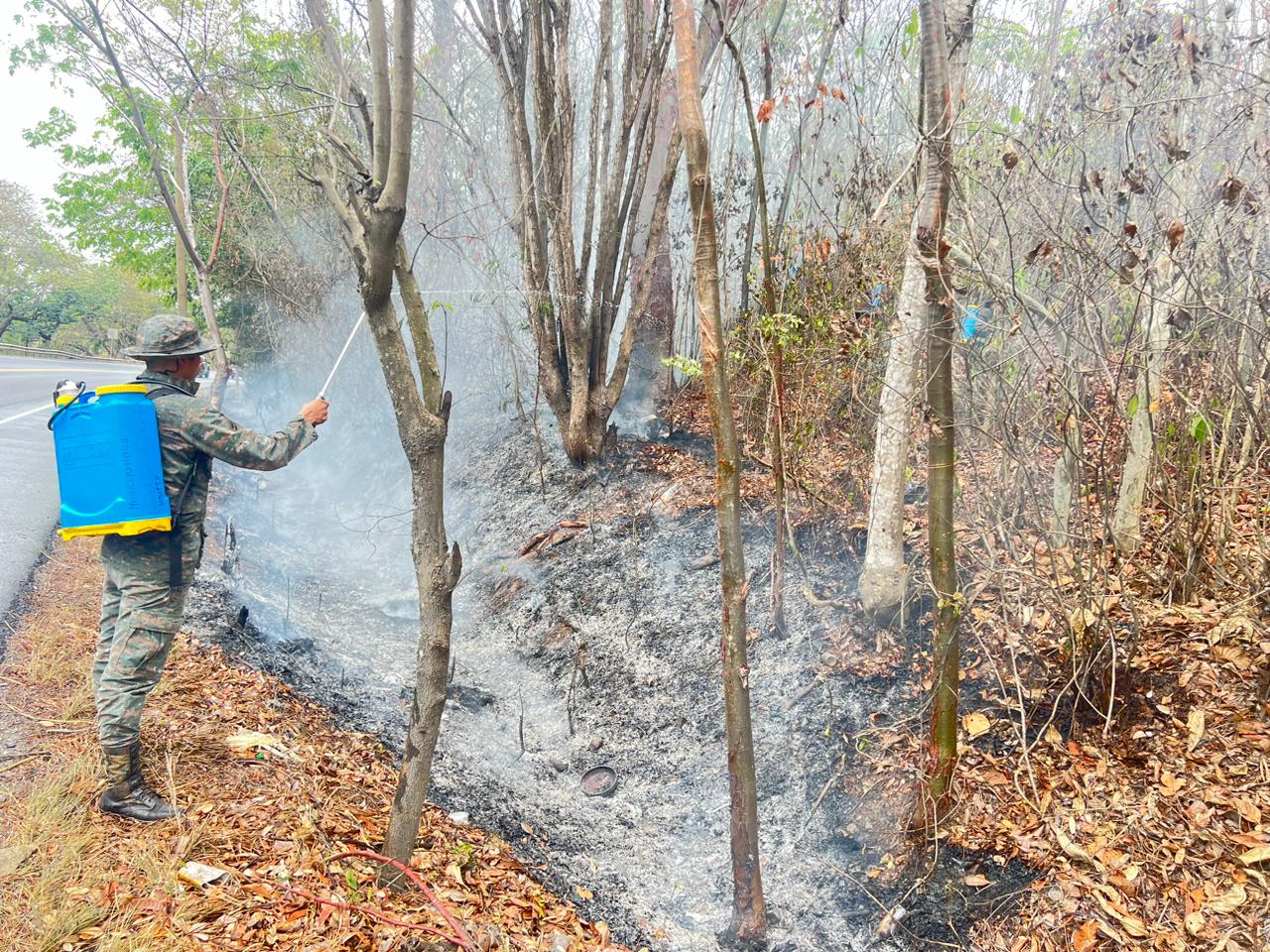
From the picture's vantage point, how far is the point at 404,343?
286 centimetres

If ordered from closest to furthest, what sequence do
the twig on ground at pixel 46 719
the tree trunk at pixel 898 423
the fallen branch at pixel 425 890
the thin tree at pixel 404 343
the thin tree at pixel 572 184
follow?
1. the thin tree at pixel 404 343
2. the fallen branch at pixel 425 890
3. the twig on ground at pixel 46 719
4. the tree trunk at pixel 898 423
5. the thin tree at pixel 572 184

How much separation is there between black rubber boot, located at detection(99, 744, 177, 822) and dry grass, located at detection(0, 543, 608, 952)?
54 millimetres

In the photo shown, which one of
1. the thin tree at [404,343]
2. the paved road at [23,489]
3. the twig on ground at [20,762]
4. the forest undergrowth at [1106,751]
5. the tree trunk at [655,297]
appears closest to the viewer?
the thin tree at [404,343]

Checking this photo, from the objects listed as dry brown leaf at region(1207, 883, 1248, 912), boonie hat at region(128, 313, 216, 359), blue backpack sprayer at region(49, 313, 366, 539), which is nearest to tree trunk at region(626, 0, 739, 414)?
A: boonie hat at region(128, 313, 216, 359)

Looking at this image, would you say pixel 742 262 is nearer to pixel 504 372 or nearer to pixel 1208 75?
pixel 1208 75

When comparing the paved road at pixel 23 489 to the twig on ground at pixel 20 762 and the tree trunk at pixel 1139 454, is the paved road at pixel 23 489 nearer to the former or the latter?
the twig on ground at pixel 20 762

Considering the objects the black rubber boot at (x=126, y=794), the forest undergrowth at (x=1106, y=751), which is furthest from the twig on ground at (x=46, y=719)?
the forest undergrowth at (x=1106, y=751)

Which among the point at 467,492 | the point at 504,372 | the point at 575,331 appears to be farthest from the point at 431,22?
the point at 467,492

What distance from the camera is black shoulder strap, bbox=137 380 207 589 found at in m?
3.33

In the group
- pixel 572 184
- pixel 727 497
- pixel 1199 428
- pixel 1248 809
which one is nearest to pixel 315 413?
pixel 727 497

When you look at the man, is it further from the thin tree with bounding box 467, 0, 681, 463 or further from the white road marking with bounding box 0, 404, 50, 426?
the white road marking with bounding box 0, 404, 50, 426

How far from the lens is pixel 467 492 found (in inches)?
383

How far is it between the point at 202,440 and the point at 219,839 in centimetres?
165

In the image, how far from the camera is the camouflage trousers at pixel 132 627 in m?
3.13
